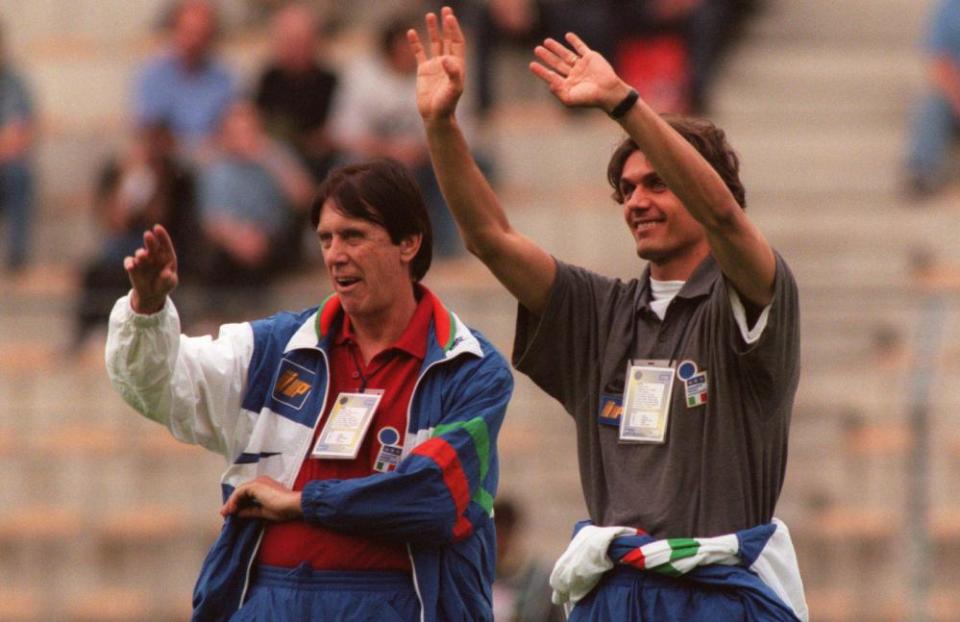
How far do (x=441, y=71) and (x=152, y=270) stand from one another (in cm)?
90

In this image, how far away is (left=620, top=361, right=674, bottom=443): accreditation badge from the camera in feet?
19.6

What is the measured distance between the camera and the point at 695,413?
596 centimetres

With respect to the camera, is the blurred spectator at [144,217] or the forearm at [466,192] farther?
the blurred spectator at [144,217]

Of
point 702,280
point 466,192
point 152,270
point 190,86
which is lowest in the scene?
point 702,280

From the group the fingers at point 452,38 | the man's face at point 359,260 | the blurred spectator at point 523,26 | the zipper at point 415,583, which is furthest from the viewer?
the blurred spectator at point 523,26

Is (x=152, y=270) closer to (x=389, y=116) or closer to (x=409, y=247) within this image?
(x=409, y=247)

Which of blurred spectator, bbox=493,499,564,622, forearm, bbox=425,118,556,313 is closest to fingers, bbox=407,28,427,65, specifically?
forearm, bbox=425,118,556,313

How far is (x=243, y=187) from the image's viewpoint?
12.9 metres

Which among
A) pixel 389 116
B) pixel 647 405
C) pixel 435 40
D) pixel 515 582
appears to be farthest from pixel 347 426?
pixel 389 116

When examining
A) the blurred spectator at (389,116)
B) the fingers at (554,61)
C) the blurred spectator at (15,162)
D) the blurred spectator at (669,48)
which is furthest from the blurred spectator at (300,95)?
the fingers at (554,61)

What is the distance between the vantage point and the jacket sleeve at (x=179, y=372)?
6148mm

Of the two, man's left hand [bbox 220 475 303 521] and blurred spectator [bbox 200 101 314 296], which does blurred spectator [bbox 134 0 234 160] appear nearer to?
blurred spectator [bbox 200 101 314 296]

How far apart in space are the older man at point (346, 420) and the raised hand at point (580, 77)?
713 mm

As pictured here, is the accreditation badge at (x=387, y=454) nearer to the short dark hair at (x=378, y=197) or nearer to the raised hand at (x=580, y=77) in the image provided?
the short dark hair at (x=378, y=197)
